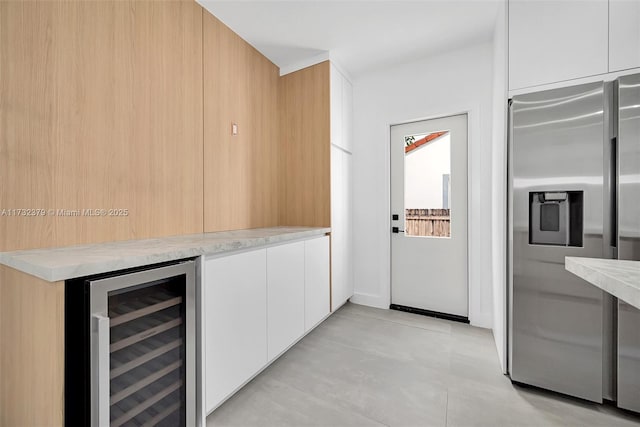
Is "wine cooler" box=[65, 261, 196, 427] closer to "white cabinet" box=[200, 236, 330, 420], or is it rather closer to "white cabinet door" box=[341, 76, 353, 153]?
"white cabinet" box=[200, 236, 330, 420]

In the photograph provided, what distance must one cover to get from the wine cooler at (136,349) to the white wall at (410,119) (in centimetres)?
211

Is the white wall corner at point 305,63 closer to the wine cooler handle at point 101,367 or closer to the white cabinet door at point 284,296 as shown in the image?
the white cabinet door at point 284,296

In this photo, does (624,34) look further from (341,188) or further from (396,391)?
(396,391)

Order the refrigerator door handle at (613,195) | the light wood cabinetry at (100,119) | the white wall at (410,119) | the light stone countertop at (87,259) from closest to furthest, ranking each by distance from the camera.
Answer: the light stone countertop at (87,259) < the light wood cabinetry at (100,119) < the refrigerator door handle at (613,195) < the white wall at (410,119)

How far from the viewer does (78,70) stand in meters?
1.34

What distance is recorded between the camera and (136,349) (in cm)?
107

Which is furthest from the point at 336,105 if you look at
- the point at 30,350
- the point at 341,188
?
the point at 30,350

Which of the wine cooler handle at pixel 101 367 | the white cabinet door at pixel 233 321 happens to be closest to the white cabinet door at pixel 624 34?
the white cabinet door at pixel 233 321

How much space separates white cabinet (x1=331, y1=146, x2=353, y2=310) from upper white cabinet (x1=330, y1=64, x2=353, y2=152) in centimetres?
11

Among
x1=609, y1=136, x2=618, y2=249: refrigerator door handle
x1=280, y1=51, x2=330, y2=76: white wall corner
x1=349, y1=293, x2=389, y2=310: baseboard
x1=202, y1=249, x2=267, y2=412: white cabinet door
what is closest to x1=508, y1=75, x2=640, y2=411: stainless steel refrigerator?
Result: x1=609, y1=136, x2=618, y2=249: refrigerator door handle

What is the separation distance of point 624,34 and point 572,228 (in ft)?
3.50

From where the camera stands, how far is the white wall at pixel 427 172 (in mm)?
2744

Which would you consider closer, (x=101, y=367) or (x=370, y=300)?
(x=101, y=367)

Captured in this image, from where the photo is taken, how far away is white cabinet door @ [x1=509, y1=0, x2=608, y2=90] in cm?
153
